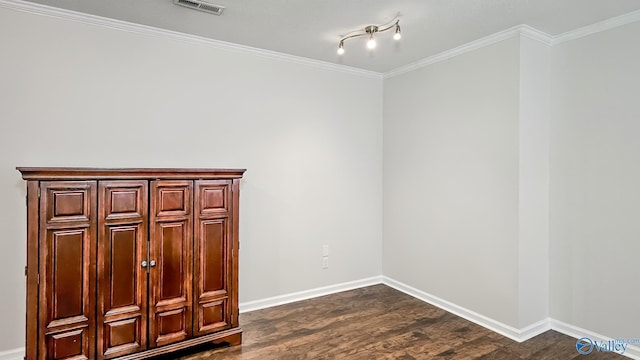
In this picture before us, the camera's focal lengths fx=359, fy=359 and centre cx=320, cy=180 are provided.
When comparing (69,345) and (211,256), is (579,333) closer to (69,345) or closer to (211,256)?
(211,256)

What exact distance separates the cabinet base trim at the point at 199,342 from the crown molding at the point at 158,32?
8.18ft

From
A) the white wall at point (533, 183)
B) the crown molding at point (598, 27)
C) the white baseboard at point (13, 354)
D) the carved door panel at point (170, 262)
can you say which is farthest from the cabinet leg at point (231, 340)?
the crown molding at point (598, 27)

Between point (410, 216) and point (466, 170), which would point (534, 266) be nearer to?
point (466, 170)

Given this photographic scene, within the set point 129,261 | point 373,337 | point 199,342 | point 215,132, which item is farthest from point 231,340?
point 215,132

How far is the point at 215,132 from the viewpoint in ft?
11.0

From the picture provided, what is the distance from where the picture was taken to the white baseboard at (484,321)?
9.77 ft

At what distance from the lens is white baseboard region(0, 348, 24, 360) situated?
2582mm

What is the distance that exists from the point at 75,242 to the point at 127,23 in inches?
70.1

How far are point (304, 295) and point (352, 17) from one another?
2752mm

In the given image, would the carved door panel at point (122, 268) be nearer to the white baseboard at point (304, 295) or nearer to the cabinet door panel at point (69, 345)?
the cabinet door panel at point (69, 345)

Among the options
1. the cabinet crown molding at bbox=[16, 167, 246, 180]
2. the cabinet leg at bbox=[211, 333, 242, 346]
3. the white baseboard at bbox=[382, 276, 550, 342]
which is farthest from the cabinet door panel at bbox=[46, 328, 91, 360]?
the white baseboard at bbox=[382, 276, 550, 342]

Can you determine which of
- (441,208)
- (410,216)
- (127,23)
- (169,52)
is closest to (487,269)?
(441,208)

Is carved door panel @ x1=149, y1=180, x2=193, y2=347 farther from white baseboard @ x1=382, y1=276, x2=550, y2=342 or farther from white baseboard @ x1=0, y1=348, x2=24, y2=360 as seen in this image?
white baseboard @ x1=382, y1=276, x2=550, y2=342

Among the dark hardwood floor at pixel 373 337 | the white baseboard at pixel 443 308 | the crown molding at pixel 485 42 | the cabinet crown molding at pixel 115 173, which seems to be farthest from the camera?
the crown molding at pixel 485 42
